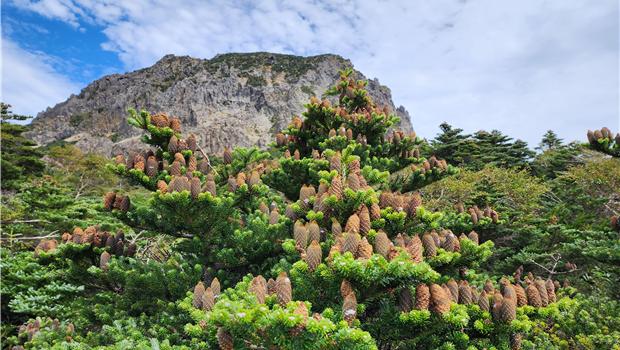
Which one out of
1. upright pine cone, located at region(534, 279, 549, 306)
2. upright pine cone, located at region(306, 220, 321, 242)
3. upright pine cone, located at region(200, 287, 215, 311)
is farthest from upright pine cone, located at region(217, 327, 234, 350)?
upright pine cone, located at region(534, 279, 549, 306)

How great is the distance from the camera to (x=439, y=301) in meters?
2.67

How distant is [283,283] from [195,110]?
11913 cm

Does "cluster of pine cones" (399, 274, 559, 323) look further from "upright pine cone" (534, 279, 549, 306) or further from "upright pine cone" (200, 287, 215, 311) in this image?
"upright pine cone" (200, 287, 215, 311)

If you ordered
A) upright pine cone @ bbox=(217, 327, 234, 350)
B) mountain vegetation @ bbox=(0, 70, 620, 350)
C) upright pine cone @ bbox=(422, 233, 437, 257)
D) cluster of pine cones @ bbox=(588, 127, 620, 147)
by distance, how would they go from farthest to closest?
1. cluster of pine cones @ bbox=(588, 127, 620, 147)
2. upright pine cone @ bbox=(422, 233, 437, 257)
3. mountain vegetation @ bbox=(0, 70, 620, 350)
4. upright pine cone @ bbox=(217, 327, 234, 350)

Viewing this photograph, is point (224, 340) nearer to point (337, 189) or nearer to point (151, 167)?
point (337, 189)

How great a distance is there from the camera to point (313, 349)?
7.20 ft

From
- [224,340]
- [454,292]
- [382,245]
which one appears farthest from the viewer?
[454,292]

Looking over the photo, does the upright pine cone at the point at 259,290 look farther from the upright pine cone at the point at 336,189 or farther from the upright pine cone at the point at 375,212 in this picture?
the upright pine cone at the point at 375,212

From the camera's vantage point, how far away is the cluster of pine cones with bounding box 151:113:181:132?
491 cm

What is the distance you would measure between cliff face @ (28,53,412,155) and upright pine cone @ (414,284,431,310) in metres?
97.8

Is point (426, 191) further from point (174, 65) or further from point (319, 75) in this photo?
point (174, 65)

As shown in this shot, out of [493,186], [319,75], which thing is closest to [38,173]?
[493,186]

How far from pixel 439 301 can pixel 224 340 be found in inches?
58.6

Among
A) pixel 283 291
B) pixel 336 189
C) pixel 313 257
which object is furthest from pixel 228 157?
pixel 283 291
